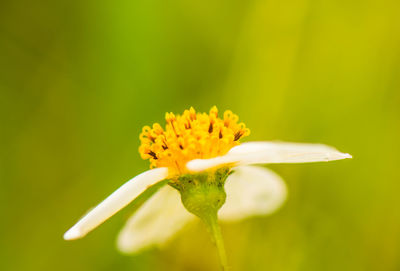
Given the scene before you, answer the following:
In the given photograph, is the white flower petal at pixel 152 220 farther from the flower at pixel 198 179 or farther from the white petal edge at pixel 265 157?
the white petal edge at pixel 265 157

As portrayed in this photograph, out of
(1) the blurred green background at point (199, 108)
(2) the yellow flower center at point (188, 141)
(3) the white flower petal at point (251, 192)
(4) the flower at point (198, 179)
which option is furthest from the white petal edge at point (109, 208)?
(1) the blurred green background at point (199, 108)

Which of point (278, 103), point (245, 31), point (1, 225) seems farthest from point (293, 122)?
point (1, 225)

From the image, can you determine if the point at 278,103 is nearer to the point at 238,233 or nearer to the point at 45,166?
the point at 238,233

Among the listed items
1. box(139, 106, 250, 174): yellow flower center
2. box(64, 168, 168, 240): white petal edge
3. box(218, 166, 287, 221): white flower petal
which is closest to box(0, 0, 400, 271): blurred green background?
box(218, 166, 287, 221): white flower petal

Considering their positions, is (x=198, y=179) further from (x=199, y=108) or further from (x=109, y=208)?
(x=199, y=108)

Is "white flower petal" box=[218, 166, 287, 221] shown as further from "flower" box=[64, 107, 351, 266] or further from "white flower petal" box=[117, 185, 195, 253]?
"white flower petal" box=[117, 185, 195, 253]

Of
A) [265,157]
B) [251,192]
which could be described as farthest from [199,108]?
[265,157]
